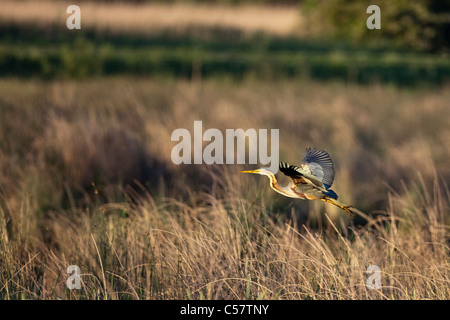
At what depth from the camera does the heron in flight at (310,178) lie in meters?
1.72

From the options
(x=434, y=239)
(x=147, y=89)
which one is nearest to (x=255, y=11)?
(x=147, y=89)

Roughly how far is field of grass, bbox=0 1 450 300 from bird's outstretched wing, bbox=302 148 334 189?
0.58m

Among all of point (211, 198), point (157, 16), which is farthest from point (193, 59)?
point (211, 198)

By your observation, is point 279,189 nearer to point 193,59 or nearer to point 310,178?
point 310,178

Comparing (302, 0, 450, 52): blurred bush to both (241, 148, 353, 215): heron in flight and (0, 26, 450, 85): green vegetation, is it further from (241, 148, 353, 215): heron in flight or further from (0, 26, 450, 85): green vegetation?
(0, 26, 450, 85): green vegetation

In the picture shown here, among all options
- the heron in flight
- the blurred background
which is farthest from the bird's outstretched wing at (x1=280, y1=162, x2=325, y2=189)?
the blurred background

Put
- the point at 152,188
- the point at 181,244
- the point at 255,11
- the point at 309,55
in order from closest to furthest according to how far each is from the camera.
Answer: the point at 181,244 → the point at 152,188 → the point at 309,55 → the point at 255,11

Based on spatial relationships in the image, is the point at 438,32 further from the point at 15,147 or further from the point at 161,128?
the point at 15,147

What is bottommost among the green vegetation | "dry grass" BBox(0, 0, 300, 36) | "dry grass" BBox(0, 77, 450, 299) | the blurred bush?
"dry grass" BBox(0, 77, 450, 299)

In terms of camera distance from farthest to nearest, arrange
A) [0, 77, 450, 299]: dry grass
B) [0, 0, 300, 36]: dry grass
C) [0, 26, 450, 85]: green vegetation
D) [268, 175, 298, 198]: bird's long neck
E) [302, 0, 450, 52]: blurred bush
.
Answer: [0, 26, 450, 85]: green vegetation, [0, 0, 300, 36]: dry grass, [302, 0, 450, 52]: blurred bush, [0, 77, 450, 299]: dry grass, [268, 175, 298, 198]: bird's long neck

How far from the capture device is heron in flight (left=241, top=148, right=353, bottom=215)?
5.66 feet
